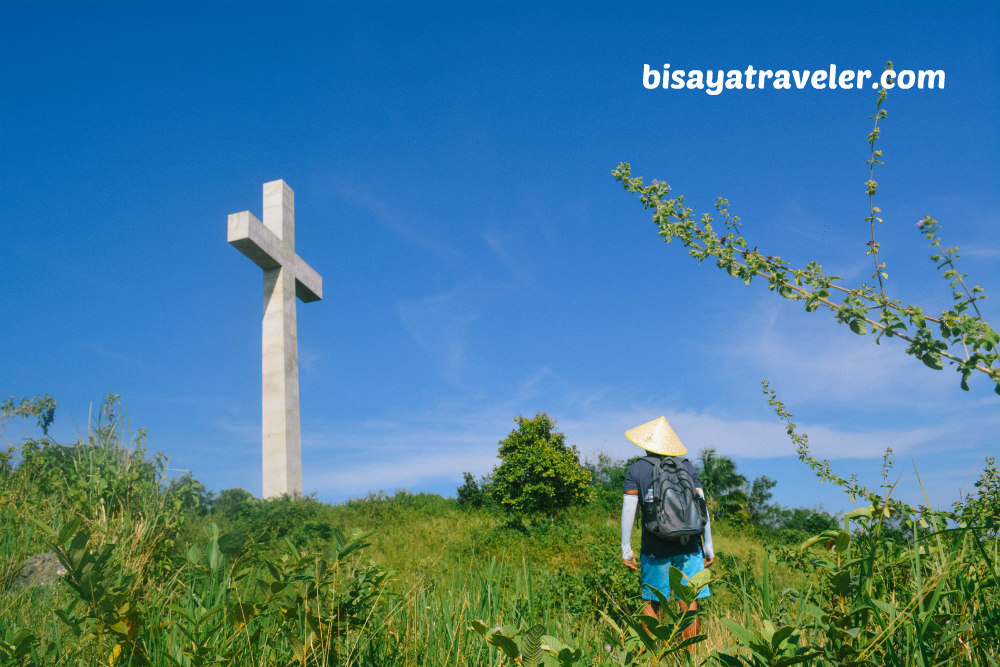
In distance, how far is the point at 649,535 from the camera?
5.43 metres

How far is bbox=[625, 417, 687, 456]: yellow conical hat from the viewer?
5668 millimetres

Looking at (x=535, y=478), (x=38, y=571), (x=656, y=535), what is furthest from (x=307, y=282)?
(x=656, y=535)

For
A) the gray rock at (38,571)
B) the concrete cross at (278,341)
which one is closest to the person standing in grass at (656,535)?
the gray rock at (38,571)

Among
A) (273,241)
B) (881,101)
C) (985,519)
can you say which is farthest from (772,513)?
(881,101)

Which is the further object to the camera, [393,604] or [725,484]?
[725,484]

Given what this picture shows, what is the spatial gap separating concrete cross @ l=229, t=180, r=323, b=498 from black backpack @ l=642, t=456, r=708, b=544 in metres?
8.57

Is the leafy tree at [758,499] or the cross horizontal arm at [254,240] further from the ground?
the cross horizontal arm at [254,240]

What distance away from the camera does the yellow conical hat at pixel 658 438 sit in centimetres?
567

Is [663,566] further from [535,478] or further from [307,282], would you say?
[307,282]

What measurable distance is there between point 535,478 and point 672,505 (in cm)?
960

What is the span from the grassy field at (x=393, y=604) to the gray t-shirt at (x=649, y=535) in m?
0.99

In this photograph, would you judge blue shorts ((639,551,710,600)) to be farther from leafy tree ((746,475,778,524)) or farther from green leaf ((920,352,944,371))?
leafy tree ((746,475,778,524))

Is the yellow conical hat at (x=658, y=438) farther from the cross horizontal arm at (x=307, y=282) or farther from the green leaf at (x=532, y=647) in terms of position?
the cross horizontal arm at (x=307, y=282)

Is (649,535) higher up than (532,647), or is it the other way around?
(532,647)
